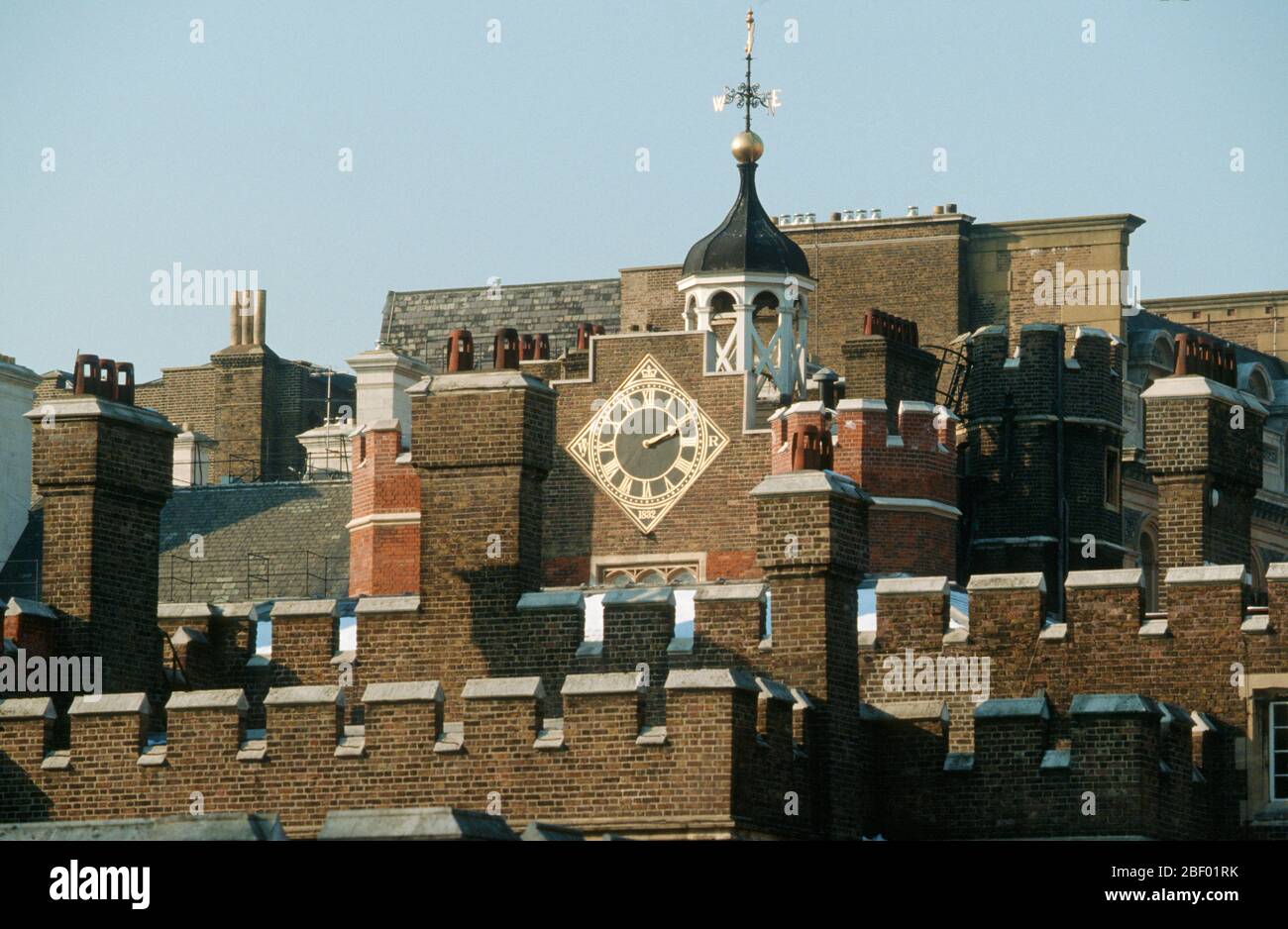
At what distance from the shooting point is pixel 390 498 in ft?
208

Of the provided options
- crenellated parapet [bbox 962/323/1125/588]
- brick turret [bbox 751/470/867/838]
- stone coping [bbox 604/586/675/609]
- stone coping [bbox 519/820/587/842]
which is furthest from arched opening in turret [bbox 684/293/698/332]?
stone coping [bbox 519/820/587/842]

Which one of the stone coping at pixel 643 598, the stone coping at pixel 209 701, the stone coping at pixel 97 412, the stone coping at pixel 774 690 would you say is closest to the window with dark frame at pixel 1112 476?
the stone coping at pixel 643 598

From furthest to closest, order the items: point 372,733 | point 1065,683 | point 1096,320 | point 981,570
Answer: point 1096,320, point 981,570, point 1065,683, point 372,733

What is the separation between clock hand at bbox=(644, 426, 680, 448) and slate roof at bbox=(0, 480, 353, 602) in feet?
38.7

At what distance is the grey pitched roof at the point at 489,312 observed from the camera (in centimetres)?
9388

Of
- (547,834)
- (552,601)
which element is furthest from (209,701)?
(547,834)

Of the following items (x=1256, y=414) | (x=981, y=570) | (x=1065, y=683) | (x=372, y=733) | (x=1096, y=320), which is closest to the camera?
(x=372, y=733)

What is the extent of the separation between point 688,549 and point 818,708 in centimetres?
1696

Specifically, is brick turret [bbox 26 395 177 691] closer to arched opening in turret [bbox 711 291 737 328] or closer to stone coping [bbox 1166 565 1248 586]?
stone coping [bbox 1166 565 1248 586]

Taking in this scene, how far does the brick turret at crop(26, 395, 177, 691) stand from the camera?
156 ft

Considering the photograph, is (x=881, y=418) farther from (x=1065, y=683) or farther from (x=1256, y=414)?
(x=1065, y=683)

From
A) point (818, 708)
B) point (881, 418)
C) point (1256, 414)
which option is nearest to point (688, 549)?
point (881, 418)

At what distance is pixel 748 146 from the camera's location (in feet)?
234

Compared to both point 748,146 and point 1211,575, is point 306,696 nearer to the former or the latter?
point 1211,575
